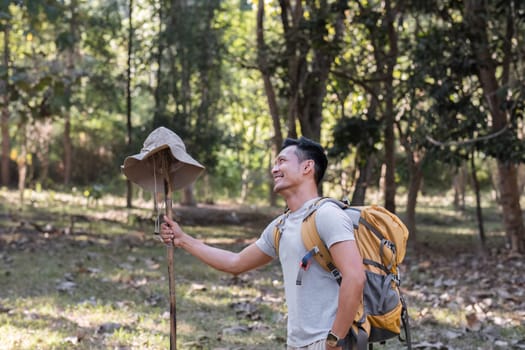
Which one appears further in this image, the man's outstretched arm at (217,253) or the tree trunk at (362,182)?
the tree trunk at (362,182)

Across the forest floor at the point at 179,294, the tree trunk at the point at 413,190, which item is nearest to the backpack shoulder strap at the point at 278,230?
the forest floor at the point at 179,294

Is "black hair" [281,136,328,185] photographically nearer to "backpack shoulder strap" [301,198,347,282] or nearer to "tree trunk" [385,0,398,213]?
"backpack shoulder strap" [301,198,347,282]

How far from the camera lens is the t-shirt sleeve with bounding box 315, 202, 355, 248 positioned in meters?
3.13

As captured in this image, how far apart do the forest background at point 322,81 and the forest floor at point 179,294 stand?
1851mm

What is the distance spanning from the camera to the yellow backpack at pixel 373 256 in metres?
3.25

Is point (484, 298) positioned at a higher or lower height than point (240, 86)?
lower

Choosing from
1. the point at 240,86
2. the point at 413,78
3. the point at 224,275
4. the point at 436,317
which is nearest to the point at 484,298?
the point at 436,317

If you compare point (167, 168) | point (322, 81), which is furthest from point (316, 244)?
point (322, 81)

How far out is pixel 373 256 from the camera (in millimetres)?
3281

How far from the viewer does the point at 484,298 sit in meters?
8.42

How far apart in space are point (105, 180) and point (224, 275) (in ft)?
62.2

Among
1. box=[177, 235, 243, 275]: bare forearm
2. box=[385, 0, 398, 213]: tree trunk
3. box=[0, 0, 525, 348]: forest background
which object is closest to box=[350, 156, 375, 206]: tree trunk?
box=[0, 0, 525, 348]: forest background

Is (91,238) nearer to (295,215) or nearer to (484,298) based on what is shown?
(484,298)

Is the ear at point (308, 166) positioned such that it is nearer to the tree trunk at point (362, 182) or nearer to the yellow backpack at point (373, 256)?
the yellow backpack at point (373, 256)
